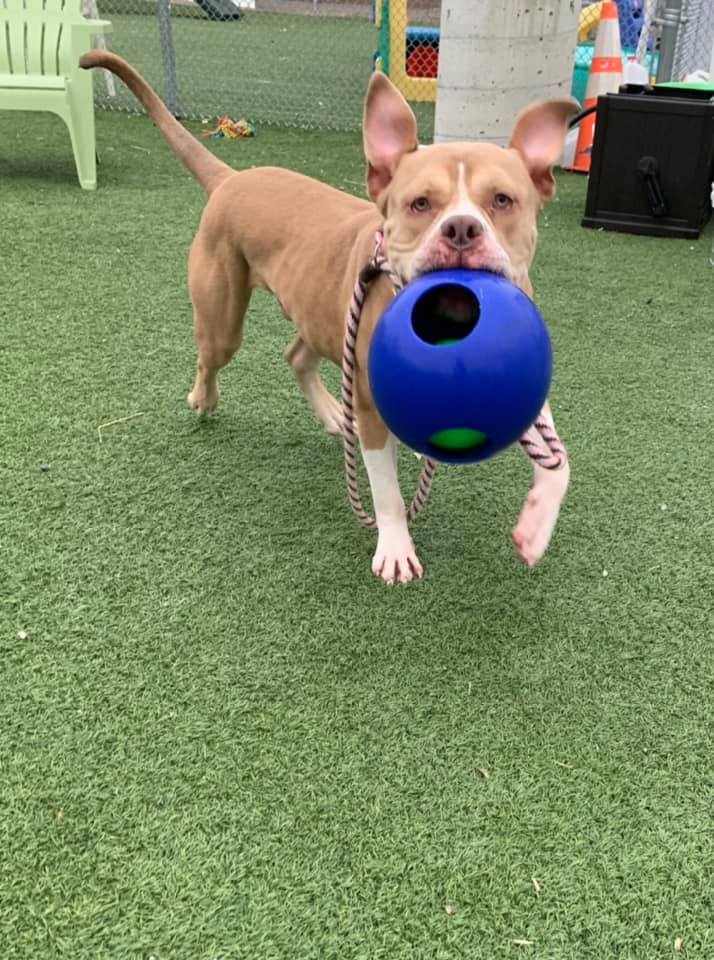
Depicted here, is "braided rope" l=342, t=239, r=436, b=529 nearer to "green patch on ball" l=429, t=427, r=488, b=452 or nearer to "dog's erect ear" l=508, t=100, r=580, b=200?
"green patch on ball" l=429, t=427, r=488, b=452

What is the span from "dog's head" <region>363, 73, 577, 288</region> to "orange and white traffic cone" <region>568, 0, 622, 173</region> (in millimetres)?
5580

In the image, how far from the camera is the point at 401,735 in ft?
6.99

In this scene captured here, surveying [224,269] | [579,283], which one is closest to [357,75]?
[579,283]

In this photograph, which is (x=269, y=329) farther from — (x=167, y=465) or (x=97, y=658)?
(x=97, y=658)

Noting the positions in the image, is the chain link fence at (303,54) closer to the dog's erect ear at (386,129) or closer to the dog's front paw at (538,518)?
the dog's erect ear at (386,129)

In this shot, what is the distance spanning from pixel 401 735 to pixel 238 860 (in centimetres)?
49

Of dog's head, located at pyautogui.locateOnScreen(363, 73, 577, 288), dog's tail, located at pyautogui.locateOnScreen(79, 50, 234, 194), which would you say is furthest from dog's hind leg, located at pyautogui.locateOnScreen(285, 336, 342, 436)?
dog's head, located at pyautogui.locateOnScreen(363, 73, 577, 288)

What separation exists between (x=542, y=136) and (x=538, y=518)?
0.99m

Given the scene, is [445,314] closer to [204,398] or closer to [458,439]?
[458,439]

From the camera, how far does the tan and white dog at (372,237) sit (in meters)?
2.18

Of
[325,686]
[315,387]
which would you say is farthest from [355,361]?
[315,387]

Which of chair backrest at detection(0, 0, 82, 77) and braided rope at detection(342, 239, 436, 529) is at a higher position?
chair backrest at detection(0, 0, 82, 77)

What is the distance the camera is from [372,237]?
2.54 metres

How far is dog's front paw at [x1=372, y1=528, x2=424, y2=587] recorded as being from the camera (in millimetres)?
2656
